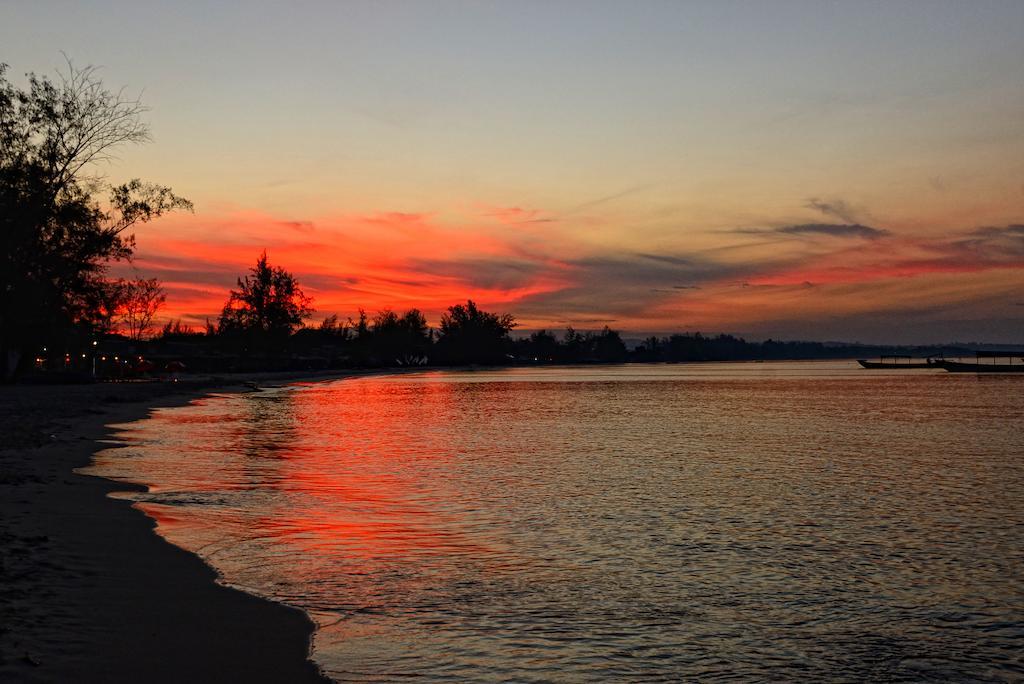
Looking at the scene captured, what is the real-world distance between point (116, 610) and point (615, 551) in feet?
29.6

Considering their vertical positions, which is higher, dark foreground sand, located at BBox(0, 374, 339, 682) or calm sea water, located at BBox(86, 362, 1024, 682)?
dark foreground sand, located at BBox(0, 374, 339, 682)

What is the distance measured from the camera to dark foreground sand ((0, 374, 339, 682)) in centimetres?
842

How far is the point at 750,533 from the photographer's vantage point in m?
18.0

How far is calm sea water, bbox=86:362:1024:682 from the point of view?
997 centimetres

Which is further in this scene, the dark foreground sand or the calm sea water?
the calm sea water

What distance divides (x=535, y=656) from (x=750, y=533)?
31.7ft

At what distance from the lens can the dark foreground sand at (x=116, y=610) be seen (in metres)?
8.42

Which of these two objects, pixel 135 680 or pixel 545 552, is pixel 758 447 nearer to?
pixel 545 552

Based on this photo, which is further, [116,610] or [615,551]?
[615,551]

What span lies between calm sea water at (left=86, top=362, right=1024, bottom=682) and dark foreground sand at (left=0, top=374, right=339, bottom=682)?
0.61 meters

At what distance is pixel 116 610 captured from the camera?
10312 mm

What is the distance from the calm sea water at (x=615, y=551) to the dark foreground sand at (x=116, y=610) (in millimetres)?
610

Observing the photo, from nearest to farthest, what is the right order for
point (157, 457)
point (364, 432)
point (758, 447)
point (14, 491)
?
point (14, 491) < point (157, 457) < point (758, 447) < point (364, 432)

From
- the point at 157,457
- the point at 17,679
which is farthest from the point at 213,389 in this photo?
the point at 17,679
